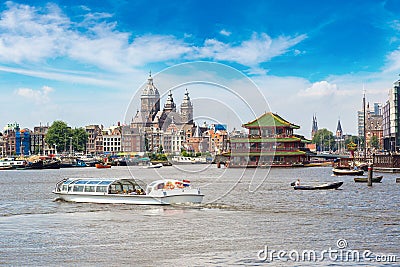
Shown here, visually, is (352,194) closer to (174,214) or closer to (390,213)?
(390,213)

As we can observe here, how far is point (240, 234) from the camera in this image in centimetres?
3406

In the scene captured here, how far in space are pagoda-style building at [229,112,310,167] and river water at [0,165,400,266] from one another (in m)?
93.3

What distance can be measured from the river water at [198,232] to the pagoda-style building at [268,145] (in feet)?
306

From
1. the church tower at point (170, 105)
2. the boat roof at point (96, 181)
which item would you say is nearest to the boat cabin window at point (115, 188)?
the boat roof at point (96, 181)

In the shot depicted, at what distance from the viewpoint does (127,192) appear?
5162 centimetres

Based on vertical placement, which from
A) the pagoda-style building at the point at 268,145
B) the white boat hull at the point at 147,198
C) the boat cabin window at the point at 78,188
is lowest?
the white boat hull at the point at 147,198

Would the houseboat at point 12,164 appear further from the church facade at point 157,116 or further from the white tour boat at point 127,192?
the white tour boat at point 127,192

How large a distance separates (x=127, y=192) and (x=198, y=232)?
17.6 meters

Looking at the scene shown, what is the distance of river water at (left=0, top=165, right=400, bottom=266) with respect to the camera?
27.4 metres

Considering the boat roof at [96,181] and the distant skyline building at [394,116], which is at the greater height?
the distant skyline building at [394,116]

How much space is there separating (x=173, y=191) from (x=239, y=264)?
23.7 metres

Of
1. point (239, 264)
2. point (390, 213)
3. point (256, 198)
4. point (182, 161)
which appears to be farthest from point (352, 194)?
point (182, 161)

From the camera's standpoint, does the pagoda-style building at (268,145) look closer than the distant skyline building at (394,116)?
Yes

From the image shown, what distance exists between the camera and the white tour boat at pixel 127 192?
48750 millimetres
